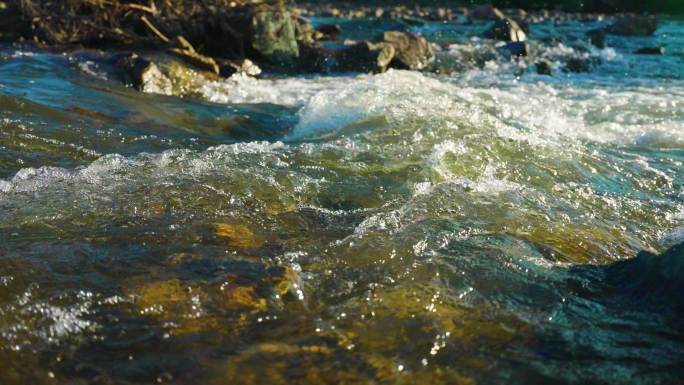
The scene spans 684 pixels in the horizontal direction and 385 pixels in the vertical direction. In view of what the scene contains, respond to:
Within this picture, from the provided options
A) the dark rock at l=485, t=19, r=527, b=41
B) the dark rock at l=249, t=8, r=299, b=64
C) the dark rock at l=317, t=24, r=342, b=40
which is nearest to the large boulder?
the dark rock at l=249, t=8, r=299, b=64

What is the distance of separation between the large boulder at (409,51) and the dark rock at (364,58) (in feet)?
1.43

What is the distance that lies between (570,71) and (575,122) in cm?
444

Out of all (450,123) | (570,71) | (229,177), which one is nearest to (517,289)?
(229,177)

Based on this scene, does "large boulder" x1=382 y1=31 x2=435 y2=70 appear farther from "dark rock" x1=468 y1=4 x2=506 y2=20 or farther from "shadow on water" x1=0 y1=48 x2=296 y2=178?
"dark rock" x1=468 y1=4 x2=506 y2=20

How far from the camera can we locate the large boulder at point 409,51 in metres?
10.8

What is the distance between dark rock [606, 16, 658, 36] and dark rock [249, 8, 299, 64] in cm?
986

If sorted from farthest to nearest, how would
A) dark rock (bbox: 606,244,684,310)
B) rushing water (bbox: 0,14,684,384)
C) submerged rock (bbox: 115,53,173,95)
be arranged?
submerged rock (bbox: 115,53,173,95), dark rock (bbox: 606,244,684,310), rushing water (bbox: 0,14,684,384)

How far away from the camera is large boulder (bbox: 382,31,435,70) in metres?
10.8

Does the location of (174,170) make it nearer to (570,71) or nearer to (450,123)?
(450,123)

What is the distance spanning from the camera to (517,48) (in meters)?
12.5

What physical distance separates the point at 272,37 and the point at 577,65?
213 inches

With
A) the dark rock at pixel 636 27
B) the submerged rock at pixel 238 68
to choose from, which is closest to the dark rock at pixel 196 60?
the submerged rock at pixel 238 68

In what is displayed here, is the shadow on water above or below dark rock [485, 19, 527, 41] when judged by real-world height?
above

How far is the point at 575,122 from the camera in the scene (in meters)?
7.10
